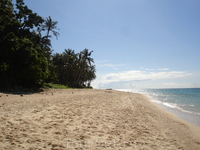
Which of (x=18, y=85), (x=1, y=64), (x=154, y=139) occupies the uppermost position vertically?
(x=1, y=64)

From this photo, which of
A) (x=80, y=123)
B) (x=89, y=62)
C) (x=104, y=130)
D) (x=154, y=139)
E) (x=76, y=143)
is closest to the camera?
(x=76, y=143)

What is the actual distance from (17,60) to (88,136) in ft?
48.6

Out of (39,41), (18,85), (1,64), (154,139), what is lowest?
(154,139)

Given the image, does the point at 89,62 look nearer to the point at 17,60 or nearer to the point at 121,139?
the point at 17,60

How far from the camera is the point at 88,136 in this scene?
4.24 meters

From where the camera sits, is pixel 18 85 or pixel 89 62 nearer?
pixel 18 85

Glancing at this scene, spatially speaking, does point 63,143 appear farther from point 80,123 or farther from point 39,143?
point 80,123

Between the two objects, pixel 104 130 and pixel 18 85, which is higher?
→ pixel 18 85

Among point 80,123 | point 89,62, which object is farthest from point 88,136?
point 89,62

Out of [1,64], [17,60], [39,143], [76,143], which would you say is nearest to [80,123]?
[76,143]

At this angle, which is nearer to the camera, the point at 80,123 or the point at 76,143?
the point at 76,143

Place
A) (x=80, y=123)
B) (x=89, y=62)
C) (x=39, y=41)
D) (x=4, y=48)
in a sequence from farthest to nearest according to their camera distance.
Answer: (x=89, y=62)
(x=39, y=41)
(x=4, y=48)
(x=80, y=123)

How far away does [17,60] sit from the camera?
14945mm

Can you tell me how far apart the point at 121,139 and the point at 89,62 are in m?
42.5
